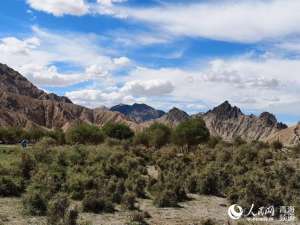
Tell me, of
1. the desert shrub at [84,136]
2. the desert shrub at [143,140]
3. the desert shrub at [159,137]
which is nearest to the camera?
the desert shrub at [159,137]

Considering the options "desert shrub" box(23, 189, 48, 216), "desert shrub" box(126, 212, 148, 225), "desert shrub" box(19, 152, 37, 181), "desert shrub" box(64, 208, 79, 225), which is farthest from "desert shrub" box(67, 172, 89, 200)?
"desert shrub" box(64, 208, 79, 225)

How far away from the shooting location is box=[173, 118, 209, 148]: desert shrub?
87.9m

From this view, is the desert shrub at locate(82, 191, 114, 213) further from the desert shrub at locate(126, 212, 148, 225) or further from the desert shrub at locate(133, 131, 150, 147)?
the desert shrub at locate(133, 131, 150, 147)

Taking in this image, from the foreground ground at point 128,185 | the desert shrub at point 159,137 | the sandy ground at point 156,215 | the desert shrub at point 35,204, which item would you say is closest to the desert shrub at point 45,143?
the foreground ground at point 128,185

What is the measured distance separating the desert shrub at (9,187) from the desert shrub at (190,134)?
59239mm

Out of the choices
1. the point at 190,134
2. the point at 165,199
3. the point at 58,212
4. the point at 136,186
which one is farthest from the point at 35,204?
the point at 190,134

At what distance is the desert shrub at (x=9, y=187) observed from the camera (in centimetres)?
2898

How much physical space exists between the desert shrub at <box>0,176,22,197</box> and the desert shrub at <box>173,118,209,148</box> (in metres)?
59.2

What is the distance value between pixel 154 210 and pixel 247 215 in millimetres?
5076

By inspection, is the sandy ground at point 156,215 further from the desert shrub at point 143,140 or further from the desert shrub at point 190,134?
the desert shrub at point 143,140

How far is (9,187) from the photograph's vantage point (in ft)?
96.4

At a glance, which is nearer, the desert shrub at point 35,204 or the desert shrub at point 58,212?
the desert shrub at point 58,212

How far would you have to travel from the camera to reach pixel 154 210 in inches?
1038

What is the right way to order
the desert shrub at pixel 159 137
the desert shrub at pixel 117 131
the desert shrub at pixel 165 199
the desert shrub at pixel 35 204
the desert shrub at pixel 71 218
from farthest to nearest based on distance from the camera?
the desert shrub at pixel 117 131 → the desert shrub at pixel 159 137 → the desert shrub at pixel 165 199 → the desert shrub at pixel 35 204 → the desert shrub at pixel 71 218
